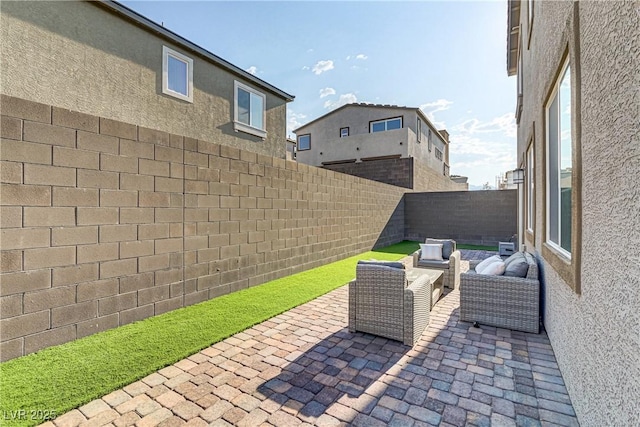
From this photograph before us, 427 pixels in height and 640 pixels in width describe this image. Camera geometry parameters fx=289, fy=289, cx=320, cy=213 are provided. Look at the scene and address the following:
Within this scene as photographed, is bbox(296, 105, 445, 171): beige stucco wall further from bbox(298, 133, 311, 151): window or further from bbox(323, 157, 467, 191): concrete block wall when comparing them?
bbox(323, 157, 467, 191): concrete block wall

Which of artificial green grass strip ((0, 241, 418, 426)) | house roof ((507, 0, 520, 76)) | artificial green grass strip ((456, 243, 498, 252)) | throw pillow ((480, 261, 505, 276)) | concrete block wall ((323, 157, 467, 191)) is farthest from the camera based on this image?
concrete block wall ((323, 157, 467, 191))

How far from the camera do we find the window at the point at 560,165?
2.75 metres

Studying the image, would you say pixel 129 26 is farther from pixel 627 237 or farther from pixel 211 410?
pixel 627 237

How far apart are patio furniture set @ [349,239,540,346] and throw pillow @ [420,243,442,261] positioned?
1.78m

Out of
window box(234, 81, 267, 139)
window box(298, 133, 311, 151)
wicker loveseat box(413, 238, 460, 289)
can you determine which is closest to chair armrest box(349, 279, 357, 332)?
wicker loveseat box(413, 238, 460, 289)

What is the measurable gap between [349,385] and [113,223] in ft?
10.8

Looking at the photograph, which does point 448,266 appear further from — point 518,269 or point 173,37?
point 173,37

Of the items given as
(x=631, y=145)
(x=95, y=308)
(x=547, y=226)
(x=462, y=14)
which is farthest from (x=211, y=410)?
(x=462, y=14)

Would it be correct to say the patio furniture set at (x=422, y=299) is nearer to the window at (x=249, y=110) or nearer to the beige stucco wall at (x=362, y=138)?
the window at (x=249, y=110)

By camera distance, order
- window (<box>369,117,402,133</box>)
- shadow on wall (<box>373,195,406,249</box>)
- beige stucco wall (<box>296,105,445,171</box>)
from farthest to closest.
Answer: window (<box>369,117,402,133</box>), beige stucco wall (<box>296,105,445,171</box>), shadow on wall (<box>373,195,406,249</box>)

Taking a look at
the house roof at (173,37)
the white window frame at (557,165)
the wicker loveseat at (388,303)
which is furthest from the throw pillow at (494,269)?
the house roof at (173,37)

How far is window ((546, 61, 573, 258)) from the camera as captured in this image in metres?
2.75

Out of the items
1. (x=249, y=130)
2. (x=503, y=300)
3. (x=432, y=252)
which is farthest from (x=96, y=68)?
(x=503, y=300)

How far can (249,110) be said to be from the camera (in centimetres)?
1104
